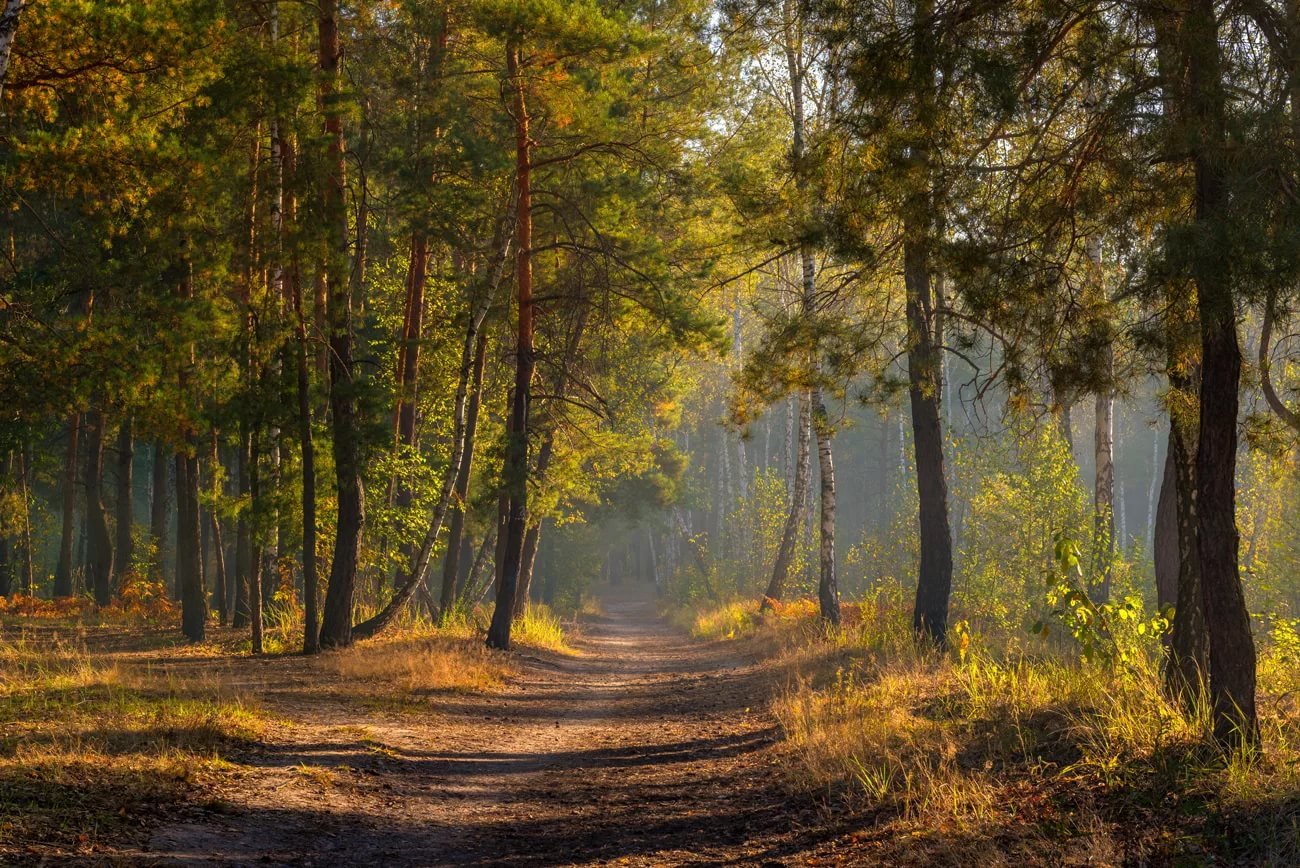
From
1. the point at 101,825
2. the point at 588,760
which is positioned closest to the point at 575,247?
the point at 588,760

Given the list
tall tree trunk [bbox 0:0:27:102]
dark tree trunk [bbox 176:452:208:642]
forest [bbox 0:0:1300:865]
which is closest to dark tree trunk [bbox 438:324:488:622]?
forest [bbox 0:0:1300:865]

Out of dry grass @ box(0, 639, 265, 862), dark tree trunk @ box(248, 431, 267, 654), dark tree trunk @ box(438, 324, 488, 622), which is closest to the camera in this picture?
dry grass @ box(0, 639, 265, 862)

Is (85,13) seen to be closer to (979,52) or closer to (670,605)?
(979,52)

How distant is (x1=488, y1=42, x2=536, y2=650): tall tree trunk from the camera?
683 inches

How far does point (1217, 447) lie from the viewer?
6.63 metres

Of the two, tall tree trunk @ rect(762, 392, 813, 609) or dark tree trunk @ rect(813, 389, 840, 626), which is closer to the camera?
dark tree trunk @ rect(813, 389, 840, 626)

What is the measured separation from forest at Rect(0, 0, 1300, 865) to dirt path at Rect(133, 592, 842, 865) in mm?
A: 71

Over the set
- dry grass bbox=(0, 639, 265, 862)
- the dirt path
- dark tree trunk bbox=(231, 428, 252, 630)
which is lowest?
the dirt path

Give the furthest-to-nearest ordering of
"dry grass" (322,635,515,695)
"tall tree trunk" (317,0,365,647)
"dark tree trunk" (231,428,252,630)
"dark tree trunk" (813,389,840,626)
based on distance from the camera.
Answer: "dark tree trunk" (813,389,840,626)
"dark tree trunk" (231,428,252,630)
"tall tree trunk" (317,0,365,647)
"dry grass" (322,635,515,695)

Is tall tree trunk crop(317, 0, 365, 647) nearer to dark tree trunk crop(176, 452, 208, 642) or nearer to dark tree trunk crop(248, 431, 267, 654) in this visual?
dark tree trunk crop(248, 431, 267, 654)

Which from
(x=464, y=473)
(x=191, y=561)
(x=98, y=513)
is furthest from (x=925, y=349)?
(x=98, y=513)

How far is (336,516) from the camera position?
1727cm

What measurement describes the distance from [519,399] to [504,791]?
10454mm

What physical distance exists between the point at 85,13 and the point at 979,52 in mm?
9096
